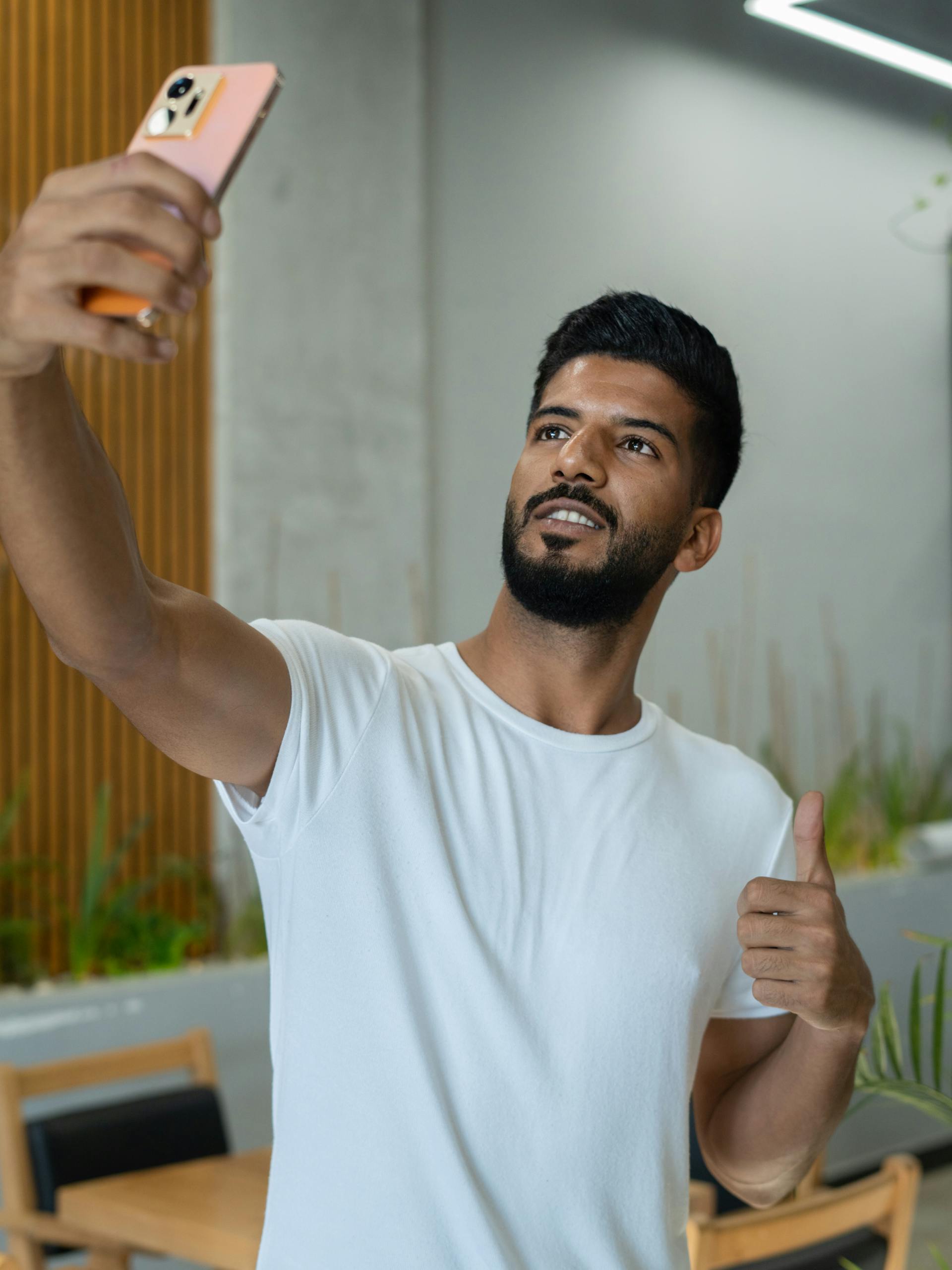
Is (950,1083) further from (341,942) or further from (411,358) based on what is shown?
(341,942)

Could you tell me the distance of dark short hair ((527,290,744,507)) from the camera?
147cm

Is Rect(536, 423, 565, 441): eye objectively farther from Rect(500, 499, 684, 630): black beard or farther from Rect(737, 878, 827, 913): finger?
Rect(737, 878, 827, 913): finger

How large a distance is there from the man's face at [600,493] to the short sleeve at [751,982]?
290 mm

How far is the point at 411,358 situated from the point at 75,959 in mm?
2012

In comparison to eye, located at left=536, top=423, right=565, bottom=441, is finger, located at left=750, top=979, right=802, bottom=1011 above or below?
below

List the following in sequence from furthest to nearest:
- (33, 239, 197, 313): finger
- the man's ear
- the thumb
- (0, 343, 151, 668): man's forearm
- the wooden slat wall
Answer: the wooden slat wall < the man's ear < the thumb < (0, 343, 151, 668): man's forearm < (33, 239, 197, 313): finger

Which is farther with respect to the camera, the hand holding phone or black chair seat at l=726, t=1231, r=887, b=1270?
black chair seat at l=726, t=1231, r=887, b=1270

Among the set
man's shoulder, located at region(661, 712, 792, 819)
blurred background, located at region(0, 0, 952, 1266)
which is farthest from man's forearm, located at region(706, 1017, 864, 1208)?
blurred background, located at region(0, 0, 952, 1266)

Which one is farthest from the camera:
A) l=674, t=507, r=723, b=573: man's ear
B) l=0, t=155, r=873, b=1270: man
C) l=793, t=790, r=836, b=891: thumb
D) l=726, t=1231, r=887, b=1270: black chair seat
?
l=726, t=1231, r=887, b=1270: black chair seat

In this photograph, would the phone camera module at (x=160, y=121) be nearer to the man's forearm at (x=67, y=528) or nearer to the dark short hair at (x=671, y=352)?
the man's forearm at (x=67, y=528)

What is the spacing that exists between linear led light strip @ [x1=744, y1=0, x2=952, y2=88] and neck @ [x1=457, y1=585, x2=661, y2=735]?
2.15 meters

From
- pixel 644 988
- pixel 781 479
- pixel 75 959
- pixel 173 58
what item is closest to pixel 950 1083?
pixel 781 479

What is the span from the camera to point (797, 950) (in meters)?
1.20

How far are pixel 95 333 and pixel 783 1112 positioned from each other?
105 cm
